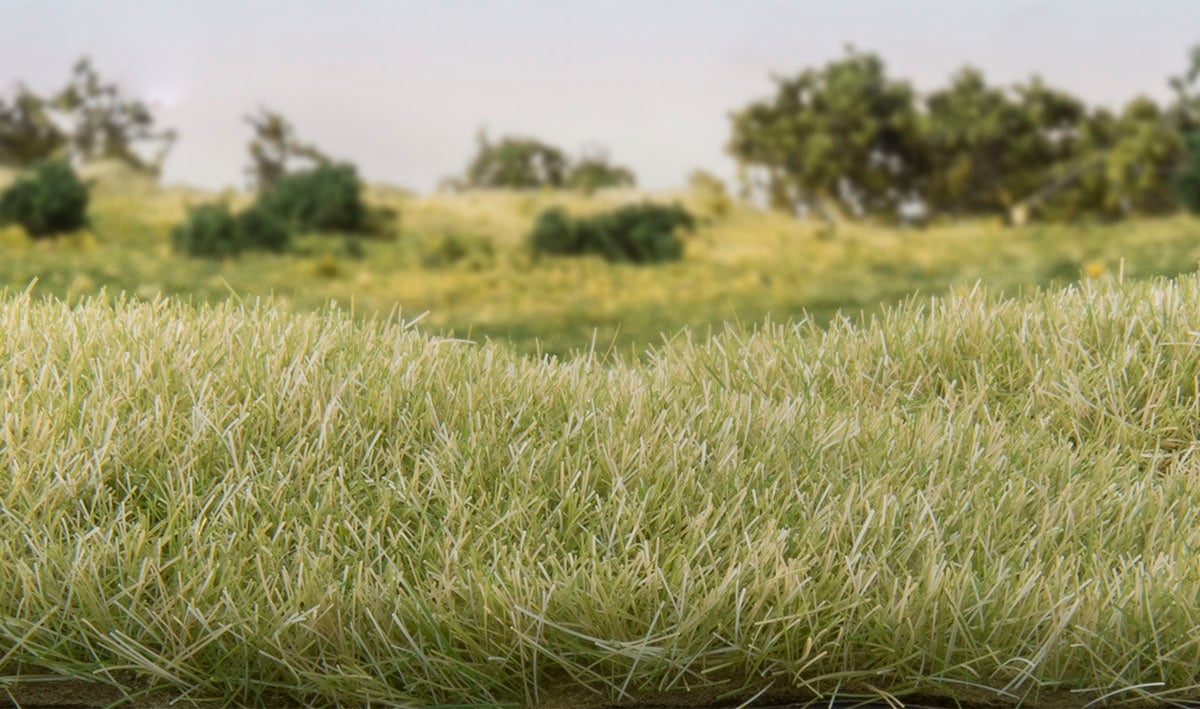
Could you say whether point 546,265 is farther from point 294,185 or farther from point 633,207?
point 294,185

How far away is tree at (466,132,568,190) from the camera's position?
1518 centimetres

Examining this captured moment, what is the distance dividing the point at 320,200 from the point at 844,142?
28.2ft

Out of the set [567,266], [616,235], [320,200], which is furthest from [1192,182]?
[320,200]

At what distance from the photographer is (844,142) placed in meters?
17.8

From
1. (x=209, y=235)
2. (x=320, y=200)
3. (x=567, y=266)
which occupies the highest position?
(x=320, y=200)

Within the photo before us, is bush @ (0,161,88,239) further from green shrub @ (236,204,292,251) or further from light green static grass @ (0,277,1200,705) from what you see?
light green static grass @ (0,277,1200,705)

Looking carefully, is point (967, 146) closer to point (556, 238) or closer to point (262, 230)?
point (556, 238)

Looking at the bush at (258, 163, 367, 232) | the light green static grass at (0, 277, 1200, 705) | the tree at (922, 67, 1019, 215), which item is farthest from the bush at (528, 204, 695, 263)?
the light green static grass at (0, 277, 1200, 705)

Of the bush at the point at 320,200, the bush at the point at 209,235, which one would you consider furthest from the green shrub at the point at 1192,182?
the bush at the point at 209,235

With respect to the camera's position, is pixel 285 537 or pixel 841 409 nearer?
pixel 285 537

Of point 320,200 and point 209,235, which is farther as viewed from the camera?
point 320,200

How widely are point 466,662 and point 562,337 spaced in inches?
304

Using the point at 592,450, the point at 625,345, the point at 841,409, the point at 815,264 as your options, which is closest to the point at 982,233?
the point at 815,264

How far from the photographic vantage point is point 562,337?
9977mm
